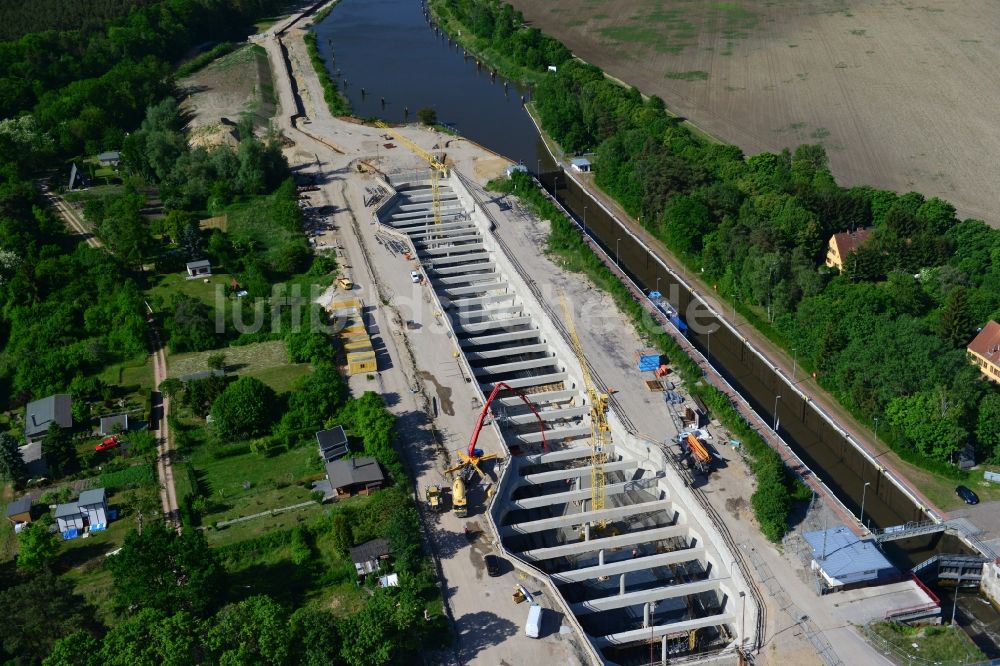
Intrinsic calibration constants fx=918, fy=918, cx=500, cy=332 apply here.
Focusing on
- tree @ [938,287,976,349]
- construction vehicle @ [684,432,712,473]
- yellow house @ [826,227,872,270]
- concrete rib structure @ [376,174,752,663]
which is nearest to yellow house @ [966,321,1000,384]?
tree @ [938,287,976,349]

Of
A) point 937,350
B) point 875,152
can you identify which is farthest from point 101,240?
point 875,152

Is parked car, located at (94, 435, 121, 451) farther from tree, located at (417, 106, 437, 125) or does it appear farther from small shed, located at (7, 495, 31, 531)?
tree, located at (417, 106, 437, 125)

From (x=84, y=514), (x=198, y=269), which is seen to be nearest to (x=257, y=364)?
(x=198, y=269)

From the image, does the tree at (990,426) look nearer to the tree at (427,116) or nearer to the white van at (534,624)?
the white van at (534,624)

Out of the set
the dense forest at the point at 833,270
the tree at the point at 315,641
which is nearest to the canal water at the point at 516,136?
the dense forest at the point at 833,270

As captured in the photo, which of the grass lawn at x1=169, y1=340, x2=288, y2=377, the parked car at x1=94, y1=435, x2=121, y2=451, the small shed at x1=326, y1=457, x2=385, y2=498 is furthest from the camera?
the grass lawn at x1=169, y1=340, x2=288, y2=377
